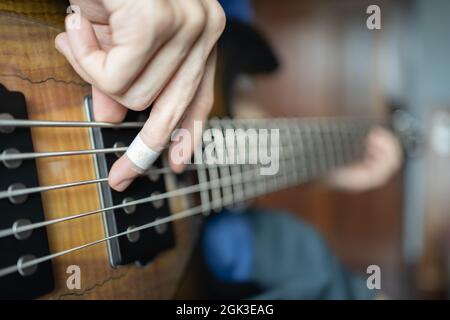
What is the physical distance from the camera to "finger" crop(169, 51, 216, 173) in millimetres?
336

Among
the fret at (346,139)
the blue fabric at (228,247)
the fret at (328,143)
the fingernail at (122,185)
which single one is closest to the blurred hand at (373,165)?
the fret at (346,139)

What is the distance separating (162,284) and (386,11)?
79.1 inches

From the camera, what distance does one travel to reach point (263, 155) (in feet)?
2.07

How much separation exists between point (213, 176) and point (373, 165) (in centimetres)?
72

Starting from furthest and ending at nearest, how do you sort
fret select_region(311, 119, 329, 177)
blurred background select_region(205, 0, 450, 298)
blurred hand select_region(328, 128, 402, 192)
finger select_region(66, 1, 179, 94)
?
blurred background select_region(205, 0, 450, 298) < blurred hand select_region(328, 128, 402, 192) < fret select_region(311, 119, 329, 177) < finger select_region(66, 1, 179, 94)

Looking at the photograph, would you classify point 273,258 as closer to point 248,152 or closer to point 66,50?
point 248,152

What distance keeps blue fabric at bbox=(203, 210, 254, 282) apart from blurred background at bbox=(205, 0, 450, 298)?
4.35 feet

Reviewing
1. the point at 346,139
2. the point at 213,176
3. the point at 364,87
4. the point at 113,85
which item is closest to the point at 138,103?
the point at 113,85

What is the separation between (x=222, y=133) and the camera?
50cm

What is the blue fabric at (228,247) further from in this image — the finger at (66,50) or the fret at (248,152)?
the finger at (66,50)

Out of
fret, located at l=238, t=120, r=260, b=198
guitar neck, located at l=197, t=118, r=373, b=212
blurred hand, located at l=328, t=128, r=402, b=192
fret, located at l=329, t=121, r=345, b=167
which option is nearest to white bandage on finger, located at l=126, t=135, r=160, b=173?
guitar neck, located at l=197, t=118, r=373, b=212

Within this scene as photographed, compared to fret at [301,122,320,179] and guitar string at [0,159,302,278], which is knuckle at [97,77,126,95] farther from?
fret at [301,122,320,179]
